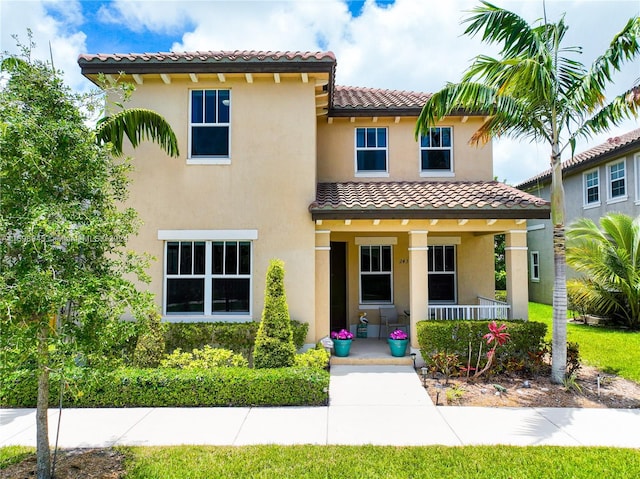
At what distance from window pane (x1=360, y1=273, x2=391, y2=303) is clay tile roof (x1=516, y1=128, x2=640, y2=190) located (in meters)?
12.9

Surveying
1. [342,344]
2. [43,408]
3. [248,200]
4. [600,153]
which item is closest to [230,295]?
[248,200]

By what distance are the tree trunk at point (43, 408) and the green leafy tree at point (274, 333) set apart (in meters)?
4.09

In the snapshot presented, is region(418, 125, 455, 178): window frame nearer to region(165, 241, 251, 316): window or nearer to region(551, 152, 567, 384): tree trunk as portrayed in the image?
region(551, 152, 567, 384): tree trunk

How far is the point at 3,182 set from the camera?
181 inches

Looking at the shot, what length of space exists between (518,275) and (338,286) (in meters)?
5.70

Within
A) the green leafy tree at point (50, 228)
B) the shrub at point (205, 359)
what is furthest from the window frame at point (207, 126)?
the green leafy tree at point (50, 228)

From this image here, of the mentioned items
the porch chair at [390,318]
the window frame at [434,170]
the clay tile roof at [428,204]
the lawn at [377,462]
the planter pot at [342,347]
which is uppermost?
the window frame at [434,170]

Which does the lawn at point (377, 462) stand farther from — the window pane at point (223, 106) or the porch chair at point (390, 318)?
the window pane at point (223, 106)

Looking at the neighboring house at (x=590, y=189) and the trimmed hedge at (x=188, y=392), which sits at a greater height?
the neighboring house at (x=590, y=189)

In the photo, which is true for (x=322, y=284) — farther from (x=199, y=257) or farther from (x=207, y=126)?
(x=207, y=126)

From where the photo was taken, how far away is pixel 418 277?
1020 cm

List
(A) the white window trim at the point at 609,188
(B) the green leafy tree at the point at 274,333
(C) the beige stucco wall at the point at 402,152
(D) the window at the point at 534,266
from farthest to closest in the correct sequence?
(D) the window at the point at 534,266 < (A) the white window trim at the point at 609,188 < (C) the beige stucco wall at the point at 402,152 < (B) the green leafy tree at the point at 274,333

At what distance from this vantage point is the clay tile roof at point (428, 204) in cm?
963

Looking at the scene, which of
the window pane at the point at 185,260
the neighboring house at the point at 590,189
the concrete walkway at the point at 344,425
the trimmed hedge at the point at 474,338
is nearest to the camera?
the concrete walkway at the point at 344,425
